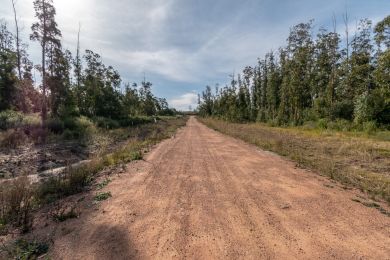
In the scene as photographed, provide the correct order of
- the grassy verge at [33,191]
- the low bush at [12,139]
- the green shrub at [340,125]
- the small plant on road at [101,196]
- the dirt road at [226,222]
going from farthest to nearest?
the green shrub at [340,125]
the low bush at [12,139]
the small plant on road at [101,196]
the grassy verge at [33,191]
the dirt road at [226,222]

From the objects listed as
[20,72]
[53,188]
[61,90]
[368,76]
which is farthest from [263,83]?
[53,188]

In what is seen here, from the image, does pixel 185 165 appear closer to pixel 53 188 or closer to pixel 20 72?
pixel 53 188

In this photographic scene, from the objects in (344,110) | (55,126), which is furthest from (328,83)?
(55,126)

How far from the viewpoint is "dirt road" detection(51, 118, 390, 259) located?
3.89 m

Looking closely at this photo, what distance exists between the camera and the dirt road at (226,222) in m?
3.89

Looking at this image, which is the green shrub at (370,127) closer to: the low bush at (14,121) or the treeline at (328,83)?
the treeline at (328,83)

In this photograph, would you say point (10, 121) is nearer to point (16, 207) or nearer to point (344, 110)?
point (16, 207)

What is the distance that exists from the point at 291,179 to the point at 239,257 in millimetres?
4591

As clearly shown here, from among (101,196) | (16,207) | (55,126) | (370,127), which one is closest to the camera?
(16,207)

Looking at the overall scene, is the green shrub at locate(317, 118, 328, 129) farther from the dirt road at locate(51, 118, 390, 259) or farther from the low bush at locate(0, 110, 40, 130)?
the low bush at locate(0, 110, 40, 130)

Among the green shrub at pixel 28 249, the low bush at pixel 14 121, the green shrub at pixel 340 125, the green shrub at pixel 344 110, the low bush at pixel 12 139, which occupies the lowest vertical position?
the green shrub at pixel 28 249

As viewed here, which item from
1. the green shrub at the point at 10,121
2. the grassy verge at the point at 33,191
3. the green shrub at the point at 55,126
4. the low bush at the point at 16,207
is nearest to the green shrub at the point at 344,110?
the grassy verge at the point at 33,191

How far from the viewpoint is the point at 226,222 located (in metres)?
4.81

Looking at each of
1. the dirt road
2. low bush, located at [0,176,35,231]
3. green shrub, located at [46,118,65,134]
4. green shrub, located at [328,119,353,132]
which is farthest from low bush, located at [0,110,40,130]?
green shrub, located at [328,119,353,132]
